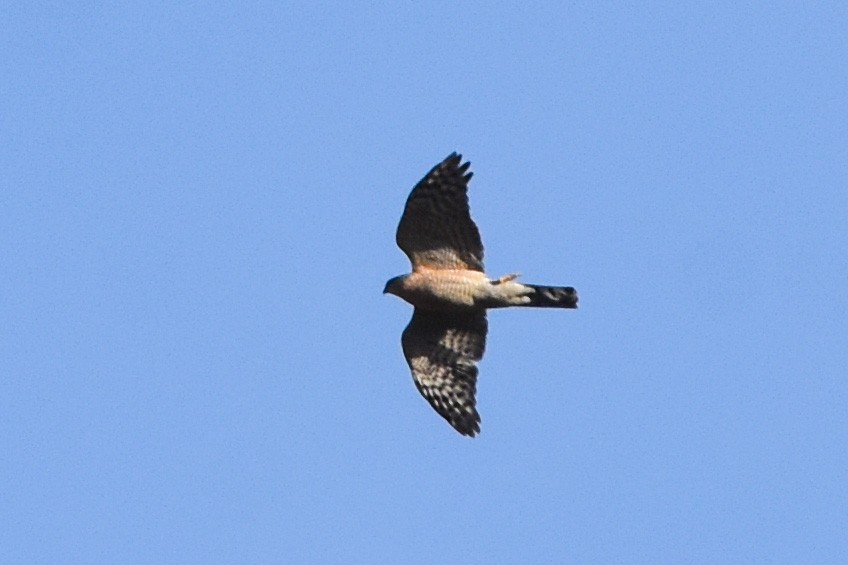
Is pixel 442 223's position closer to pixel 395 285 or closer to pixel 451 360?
pixel 395 285

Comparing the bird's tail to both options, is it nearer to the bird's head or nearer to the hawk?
the hawk

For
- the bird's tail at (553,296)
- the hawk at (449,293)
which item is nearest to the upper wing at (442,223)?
the hawk at (449,293)

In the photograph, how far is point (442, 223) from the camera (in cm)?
1972

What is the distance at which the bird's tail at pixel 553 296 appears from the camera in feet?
64.5

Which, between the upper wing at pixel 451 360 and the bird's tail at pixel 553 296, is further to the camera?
the upper wing at pixel 451 360

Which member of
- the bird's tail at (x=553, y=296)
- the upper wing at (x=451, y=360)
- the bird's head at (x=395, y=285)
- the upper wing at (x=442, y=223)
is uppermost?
the upper wing at (x=442, y=223)

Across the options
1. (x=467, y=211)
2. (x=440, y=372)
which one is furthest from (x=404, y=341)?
(x=467, y=211)

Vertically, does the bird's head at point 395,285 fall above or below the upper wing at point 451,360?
above

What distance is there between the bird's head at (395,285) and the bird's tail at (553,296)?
141 centimetres

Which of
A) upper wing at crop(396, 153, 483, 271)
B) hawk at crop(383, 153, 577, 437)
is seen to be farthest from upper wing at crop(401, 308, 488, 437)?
upper wing at crop(396, 153, 483, 271)

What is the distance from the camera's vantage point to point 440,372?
20.4 meters

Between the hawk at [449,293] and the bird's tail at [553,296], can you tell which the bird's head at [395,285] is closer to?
the hawk at [449,293]

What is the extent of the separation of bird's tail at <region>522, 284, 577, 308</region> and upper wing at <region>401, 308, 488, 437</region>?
2.52 ft

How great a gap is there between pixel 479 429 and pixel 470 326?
116 cm
